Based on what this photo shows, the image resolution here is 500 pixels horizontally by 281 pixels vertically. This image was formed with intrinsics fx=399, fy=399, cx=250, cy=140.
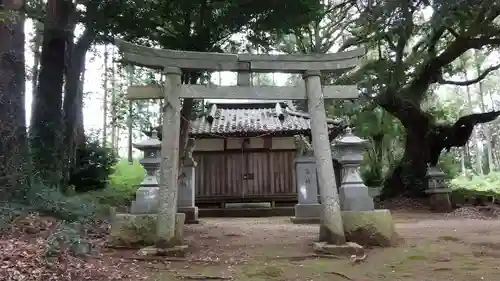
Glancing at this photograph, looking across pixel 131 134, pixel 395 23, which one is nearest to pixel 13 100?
pixel 395 23

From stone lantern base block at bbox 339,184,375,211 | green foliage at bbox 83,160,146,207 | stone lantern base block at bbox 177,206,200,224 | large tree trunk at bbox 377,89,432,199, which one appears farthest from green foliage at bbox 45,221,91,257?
large tree trunk at bbox 377,89,432,199

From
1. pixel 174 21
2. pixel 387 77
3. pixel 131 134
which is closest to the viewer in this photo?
pixel 174 21

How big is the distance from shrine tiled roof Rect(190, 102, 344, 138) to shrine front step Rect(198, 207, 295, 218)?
273cm

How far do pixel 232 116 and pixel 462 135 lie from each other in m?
8.82

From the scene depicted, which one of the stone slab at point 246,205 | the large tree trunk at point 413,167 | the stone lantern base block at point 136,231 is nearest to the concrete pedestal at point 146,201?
the stone lantern base block at point 136,231

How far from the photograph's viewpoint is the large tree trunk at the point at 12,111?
6549 millimetres

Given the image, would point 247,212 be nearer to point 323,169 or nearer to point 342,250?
point 323,169

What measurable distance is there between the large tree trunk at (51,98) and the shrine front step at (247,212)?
6.29m

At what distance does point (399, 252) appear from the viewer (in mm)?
6098

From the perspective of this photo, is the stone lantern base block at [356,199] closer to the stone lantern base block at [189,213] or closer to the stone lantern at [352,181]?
the stone lantern at [352,181]

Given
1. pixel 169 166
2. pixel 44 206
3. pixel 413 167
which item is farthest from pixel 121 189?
pixel 413 167

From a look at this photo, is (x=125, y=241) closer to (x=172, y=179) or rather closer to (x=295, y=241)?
(x=172, y=179)

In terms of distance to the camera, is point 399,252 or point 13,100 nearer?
point 399,252

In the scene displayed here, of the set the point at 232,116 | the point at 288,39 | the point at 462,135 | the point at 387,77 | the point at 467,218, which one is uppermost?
the point at 288,39
